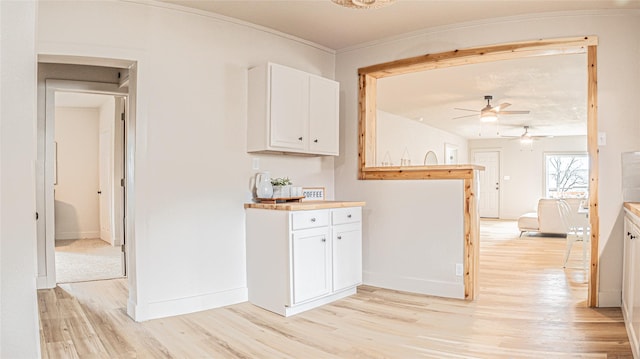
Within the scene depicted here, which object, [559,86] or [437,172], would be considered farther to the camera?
[559,86]

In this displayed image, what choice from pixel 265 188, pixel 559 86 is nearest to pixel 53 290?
pixel 265 188

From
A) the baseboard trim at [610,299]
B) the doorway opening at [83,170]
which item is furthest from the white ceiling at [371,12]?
the doorway opening at [83,170]

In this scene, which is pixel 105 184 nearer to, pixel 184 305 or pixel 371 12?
pixel 184 305

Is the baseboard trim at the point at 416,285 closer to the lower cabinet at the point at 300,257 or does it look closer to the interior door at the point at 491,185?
the lower cabinet at the point at 300,257

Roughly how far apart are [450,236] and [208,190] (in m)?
2.13

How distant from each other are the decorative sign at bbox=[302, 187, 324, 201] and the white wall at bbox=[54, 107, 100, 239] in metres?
5.51

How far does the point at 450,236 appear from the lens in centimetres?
379

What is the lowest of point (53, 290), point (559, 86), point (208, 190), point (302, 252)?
point (53, 290)

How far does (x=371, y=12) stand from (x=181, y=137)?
6.05 feet

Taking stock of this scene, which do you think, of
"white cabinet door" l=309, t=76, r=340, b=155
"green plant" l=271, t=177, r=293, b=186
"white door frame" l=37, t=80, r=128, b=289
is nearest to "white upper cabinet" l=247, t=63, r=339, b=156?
"white cabinet door" l=309, t=76, r=340, b=155

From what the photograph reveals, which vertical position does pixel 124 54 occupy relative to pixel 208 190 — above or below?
above

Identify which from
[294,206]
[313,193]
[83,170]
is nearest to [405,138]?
[313,193]

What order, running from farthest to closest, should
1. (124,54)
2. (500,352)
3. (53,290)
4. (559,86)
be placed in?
(559,86)
(53,290)
(124,54)
(500,352)

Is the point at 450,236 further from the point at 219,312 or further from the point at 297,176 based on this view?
the point at 219,312
